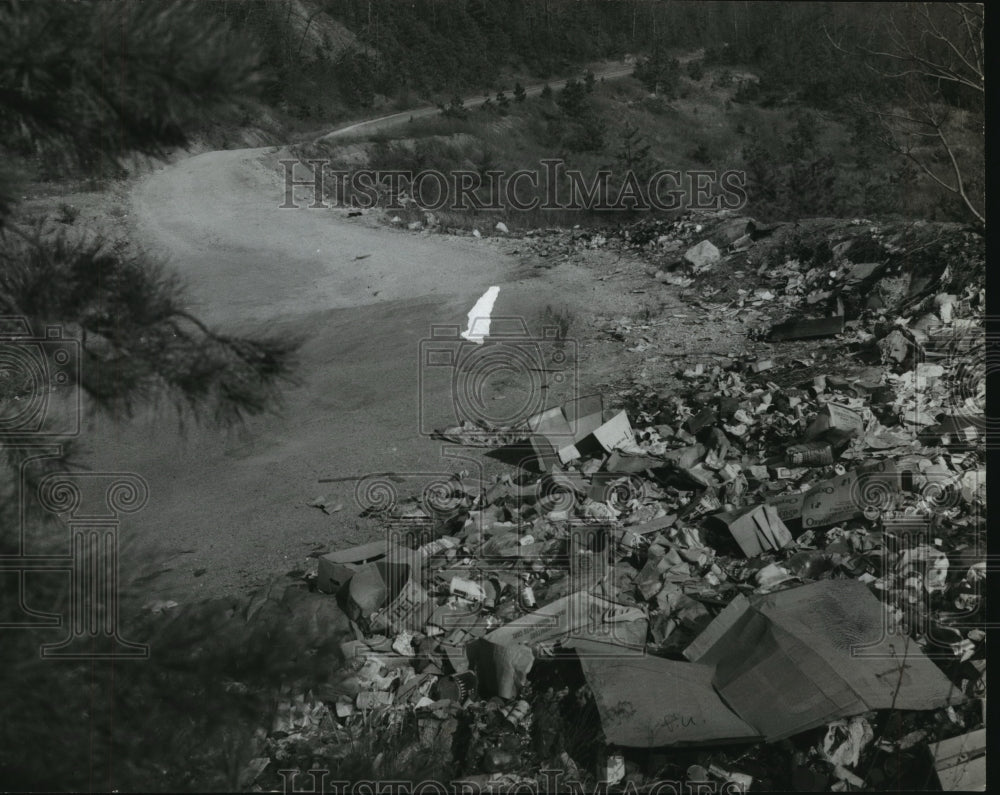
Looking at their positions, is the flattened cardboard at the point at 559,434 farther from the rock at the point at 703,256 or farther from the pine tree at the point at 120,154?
the rock at the point at 703,256

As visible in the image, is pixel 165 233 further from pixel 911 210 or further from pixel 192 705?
pixel 911 210

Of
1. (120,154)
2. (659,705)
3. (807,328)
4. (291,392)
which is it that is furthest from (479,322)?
(120,154)

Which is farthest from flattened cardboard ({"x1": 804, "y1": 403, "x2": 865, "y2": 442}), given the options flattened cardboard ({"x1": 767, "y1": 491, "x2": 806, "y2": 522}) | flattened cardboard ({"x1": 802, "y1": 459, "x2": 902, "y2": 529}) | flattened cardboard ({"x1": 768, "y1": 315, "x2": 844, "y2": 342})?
flattened cardboard ({"x1": 768, "y1": 315, "x2": 844, "y2": 342})

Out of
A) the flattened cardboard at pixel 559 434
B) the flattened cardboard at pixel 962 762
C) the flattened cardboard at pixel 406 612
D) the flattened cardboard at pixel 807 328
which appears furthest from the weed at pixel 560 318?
the flattened cardboard at pixel 962 762

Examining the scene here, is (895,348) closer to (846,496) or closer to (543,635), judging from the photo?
(846,496)

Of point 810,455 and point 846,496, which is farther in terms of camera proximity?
point 810,455
